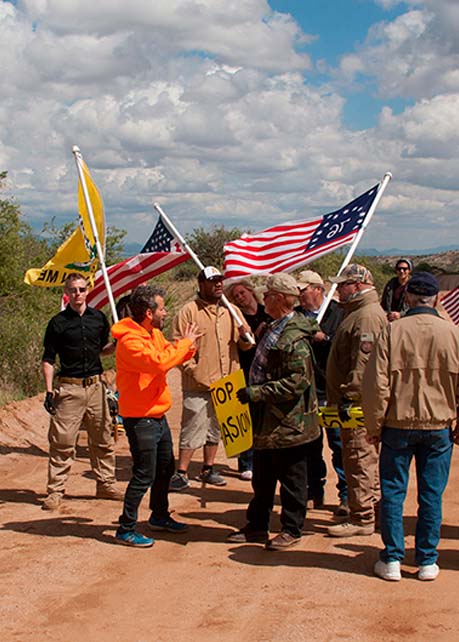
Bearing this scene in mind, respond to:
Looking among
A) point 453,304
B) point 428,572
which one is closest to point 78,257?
point 428,572

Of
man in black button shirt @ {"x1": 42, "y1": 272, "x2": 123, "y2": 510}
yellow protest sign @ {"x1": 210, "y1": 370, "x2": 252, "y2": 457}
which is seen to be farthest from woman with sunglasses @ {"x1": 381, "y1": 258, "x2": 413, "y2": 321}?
yellow protest sign @ {"x1": 210, "y1": 370, "x2": 252, "y2": 457}

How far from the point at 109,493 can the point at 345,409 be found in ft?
9.18

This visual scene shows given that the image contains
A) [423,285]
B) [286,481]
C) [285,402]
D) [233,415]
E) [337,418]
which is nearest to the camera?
[423,285]

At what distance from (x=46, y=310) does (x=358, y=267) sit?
10.4 metres

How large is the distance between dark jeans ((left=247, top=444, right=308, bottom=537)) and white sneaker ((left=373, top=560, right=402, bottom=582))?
0.90 metres

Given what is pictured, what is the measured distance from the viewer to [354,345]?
6668 millimetres

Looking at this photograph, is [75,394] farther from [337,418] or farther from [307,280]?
[337,418]

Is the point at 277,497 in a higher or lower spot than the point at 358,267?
lower

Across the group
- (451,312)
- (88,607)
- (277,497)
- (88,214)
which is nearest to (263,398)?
(88,607)

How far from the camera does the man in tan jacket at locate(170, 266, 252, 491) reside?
8375mm

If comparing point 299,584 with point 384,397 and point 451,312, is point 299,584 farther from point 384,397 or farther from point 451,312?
point 451,312

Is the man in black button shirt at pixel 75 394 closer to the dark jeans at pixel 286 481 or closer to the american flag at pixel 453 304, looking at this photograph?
the dark jeans at pixel 286 481

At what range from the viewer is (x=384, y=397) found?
5652 mm

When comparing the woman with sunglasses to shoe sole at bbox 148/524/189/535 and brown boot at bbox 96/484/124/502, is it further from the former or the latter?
shoe sole at bbox 148/524/189/535
